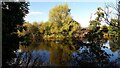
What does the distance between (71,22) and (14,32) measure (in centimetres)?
3901

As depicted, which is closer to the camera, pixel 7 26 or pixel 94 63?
pixel 7 26

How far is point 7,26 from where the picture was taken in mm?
7906

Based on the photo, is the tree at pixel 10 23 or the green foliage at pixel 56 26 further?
the green foliage at pixel 56 26

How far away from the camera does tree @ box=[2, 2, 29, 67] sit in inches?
300

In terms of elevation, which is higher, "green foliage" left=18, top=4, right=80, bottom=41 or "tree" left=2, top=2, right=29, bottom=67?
"green foliage" left=18, top=4, right=80, bottom=41

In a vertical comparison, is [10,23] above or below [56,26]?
below

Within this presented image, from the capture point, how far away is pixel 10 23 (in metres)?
8.03

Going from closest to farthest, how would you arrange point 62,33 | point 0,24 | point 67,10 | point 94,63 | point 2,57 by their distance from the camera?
point 0,24 → point 2,57 → point 94,63 → point 62,33 → point 67,10

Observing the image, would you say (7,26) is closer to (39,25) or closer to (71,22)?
(71,22)

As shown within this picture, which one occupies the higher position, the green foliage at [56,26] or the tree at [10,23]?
the green foliage at [56,26]

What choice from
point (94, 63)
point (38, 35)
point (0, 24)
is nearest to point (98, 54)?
point (94, 63)

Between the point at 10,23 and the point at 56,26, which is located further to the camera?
the point at 56,26

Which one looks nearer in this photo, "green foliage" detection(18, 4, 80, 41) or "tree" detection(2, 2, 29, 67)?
"tree" detection(2, 2, 29, 67)

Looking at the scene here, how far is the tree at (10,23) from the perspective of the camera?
25.0ft
